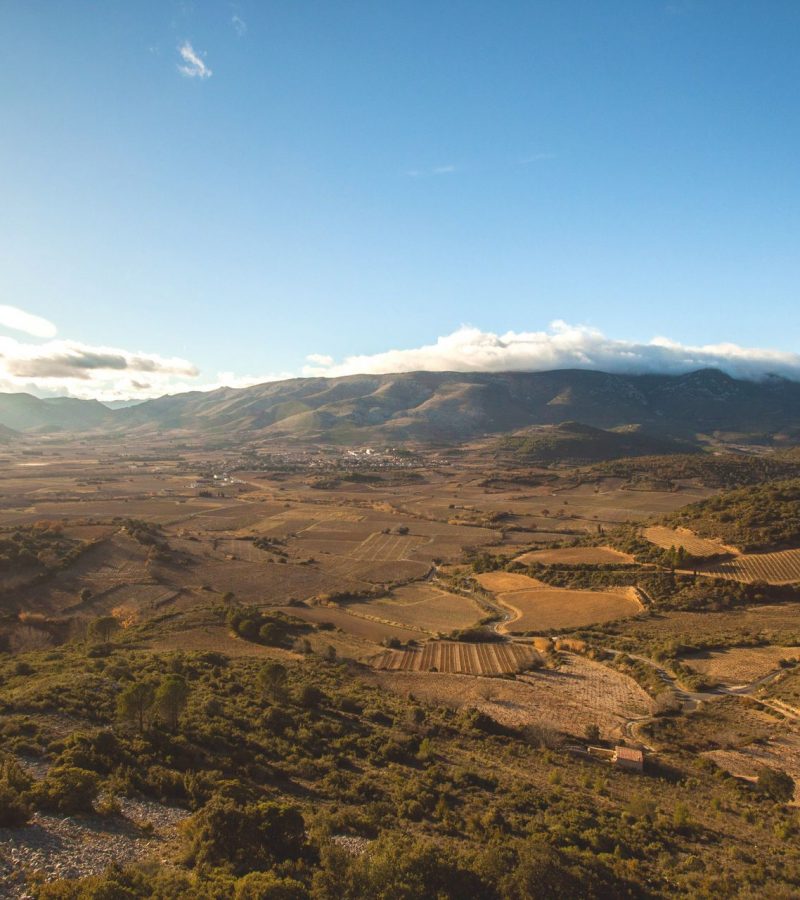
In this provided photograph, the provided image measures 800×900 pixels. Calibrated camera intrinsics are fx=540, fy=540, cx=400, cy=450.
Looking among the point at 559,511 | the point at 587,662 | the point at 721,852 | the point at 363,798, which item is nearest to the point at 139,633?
the point at 363,798

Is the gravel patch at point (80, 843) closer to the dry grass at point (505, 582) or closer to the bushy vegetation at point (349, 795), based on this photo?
the bushy vegetation at point (349, 795)

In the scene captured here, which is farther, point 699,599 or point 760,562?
point 760,562

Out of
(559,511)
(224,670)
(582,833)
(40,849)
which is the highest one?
(40,849)

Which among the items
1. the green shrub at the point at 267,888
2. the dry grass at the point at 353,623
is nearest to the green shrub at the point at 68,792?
the green shrub at the point at 267,888

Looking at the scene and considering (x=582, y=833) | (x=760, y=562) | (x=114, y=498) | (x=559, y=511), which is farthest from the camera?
(x=114, y=498)

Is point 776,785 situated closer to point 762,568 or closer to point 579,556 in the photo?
point 762,568

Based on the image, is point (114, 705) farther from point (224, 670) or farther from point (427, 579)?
point (427, 579)

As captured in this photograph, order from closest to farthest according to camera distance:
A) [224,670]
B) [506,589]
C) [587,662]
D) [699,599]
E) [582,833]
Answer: [582,833] → [224,670] → [587,662] → [699,599] → [506,589]

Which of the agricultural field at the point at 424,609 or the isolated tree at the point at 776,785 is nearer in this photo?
the isolated tree at the point at 776,785
